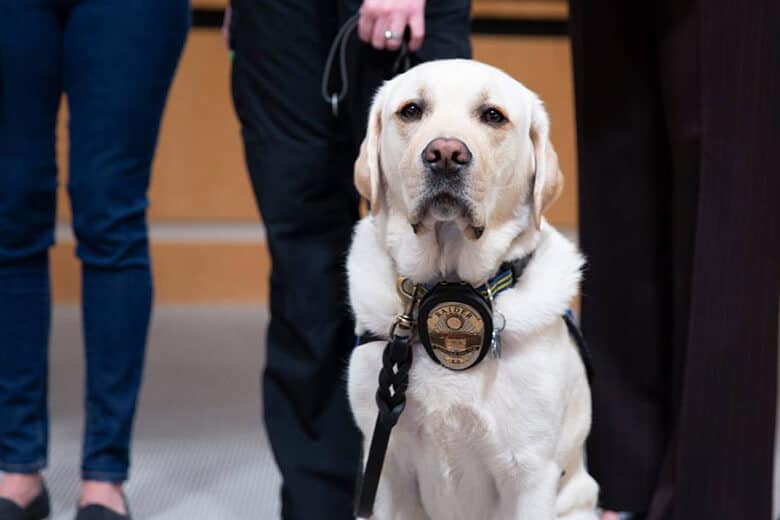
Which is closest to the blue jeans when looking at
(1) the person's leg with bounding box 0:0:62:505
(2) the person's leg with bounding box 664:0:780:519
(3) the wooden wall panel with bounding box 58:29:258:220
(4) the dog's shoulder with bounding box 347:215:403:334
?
(1) the person's leg with bounding box 0:0:62:505

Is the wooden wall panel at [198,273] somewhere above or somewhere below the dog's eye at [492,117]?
below

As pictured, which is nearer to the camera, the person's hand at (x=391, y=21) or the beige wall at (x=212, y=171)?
the person's hand at (x=391, y=21)

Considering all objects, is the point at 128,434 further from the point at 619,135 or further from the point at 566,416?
the point at 619,135

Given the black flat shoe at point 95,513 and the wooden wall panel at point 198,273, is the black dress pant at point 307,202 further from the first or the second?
the wooden wall panel at point 198,273

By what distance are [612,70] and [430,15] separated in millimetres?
343

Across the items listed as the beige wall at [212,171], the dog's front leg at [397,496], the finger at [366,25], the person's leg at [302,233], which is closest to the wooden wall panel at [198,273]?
the beige wall at [212,171]

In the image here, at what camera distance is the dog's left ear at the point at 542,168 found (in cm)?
125

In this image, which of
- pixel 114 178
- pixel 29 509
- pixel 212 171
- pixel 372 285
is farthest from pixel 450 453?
pixel 212 171

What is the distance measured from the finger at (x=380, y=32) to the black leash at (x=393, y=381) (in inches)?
14.8

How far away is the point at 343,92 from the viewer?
1519 millimetres

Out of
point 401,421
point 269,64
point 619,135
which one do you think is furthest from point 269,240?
point 619,135

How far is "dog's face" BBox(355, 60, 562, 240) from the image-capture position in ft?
3.85

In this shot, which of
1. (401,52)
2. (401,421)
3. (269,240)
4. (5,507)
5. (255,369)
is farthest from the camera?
(255,369)

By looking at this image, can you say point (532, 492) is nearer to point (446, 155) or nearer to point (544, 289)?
point (544, 289)
